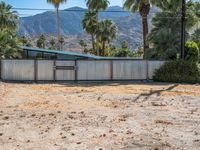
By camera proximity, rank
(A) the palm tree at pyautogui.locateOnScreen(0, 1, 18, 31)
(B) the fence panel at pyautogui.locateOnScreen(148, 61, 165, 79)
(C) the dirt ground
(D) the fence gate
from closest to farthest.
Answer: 1. (C) the dirt ground
2. (D) the fence gate
3. (B) the fence panel at pyautogui.locateOnScreen(148, 61, 165, 79)
4. (A) the palm tree at pyautogui.locateOnScreen(0, 1, 18, 31)

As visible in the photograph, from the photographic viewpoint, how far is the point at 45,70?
30500mm

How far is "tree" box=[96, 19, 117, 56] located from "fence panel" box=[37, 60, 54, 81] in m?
39.3

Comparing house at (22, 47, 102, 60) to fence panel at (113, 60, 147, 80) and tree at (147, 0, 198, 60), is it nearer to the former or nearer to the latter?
tree at (147, 0, 198, 60)

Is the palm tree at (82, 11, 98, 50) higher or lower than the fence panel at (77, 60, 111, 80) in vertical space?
higher

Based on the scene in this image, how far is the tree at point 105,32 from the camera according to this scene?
70.9 metres

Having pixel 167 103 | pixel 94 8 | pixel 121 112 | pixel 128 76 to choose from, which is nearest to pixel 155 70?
pixel 128 76

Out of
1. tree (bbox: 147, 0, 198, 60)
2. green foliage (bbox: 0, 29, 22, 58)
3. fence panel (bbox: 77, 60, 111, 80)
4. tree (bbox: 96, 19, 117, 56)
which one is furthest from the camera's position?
tree (bbox: 96, 19, 117, 56)

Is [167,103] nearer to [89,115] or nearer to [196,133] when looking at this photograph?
[89,115]

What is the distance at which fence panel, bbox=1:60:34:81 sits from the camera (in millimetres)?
29781

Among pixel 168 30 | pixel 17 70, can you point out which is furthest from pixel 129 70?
pixel 17 70

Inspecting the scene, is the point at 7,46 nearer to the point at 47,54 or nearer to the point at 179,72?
the point at 179,72

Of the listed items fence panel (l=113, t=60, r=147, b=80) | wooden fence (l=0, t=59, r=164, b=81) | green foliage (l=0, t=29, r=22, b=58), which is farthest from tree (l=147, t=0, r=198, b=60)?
green foliage (l=0, t=29, r=22, b=58)

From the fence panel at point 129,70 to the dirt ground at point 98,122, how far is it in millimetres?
11444

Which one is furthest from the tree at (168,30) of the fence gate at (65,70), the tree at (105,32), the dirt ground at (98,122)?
the tree at (105,32)
